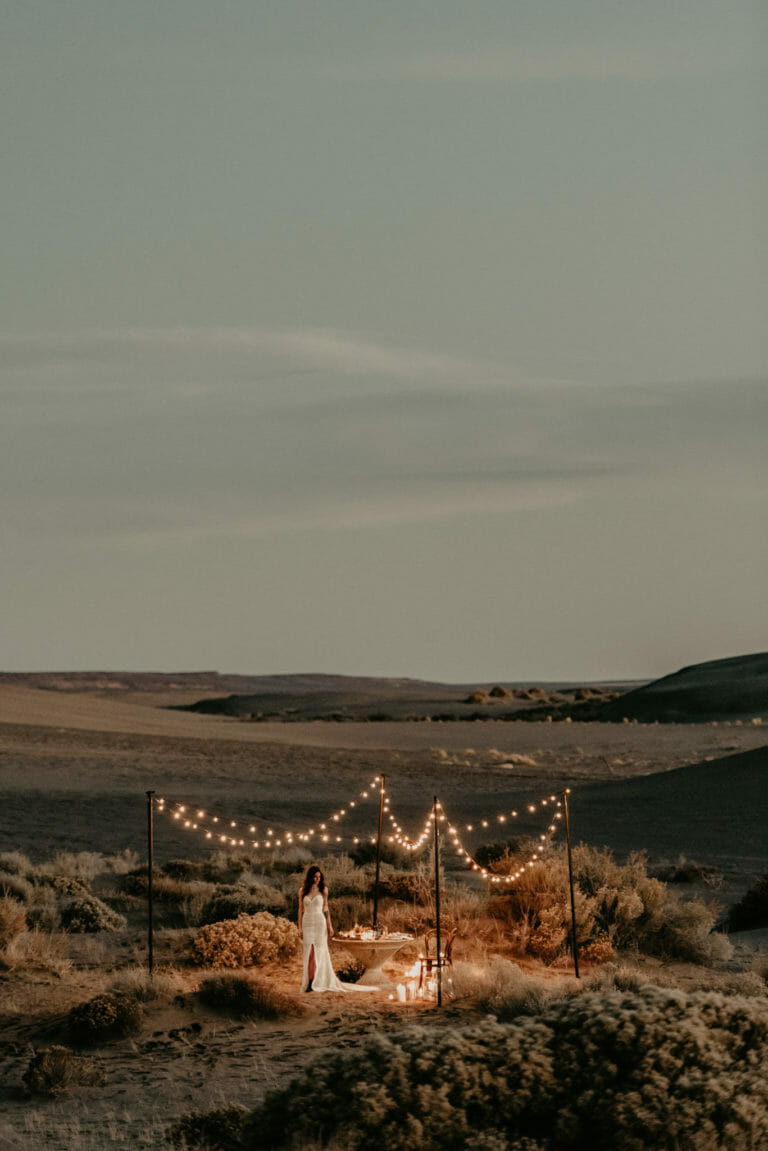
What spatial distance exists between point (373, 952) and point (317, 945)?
783mm

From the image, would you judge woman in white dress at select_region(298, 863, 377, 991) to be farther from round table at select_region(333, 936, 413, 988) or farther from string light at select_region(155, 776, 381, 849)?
string light at select_region(155, 776, 381, 849)

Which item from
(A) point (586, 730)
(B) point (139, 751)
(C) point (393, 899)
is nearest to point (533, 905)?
(C) point (393, 899)

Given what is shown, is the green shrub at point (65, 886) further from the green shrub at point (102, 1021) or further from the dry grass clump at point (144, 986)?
the green shrub at point (102, 1021)

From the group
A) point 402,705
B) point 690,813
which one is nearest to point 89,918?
point 690,813

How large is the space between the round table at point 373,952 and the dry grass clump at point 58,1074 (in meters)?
4.32

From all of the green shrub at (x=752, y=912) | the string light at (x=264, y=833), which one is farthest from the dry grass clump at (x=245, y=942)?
the green shrub at (x=752, y=912)

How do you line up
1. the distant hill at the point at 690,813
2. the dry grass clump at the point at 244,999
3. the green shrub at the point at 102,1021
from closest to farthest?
the green shrub at the point at 102,1021 → the dry grass clump at the point at 244,999 → the distant hill at the point at 690,813

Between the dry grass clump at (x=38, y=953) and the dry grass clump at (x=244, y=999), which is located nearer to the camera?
the dry grass clump at (x=244, y=999)

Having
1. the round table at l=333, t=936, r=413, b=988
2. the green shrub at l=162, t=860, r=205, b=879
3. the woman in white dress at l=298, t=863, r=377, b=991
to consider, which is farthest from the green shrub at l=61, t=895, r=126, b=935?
the woman in white dress at l=298, t=863, r=377, b=991

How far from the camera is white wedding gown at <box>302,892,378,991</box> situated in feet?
48.5

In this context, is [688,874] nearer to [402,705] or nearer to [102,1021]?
[102,1021]

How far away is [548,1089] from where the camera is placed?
29.5 feet

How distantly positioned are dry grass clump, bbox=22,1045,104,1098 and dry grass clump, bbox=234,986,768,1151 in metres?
2.46

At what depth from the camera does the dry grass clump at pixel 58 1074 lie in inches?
440
